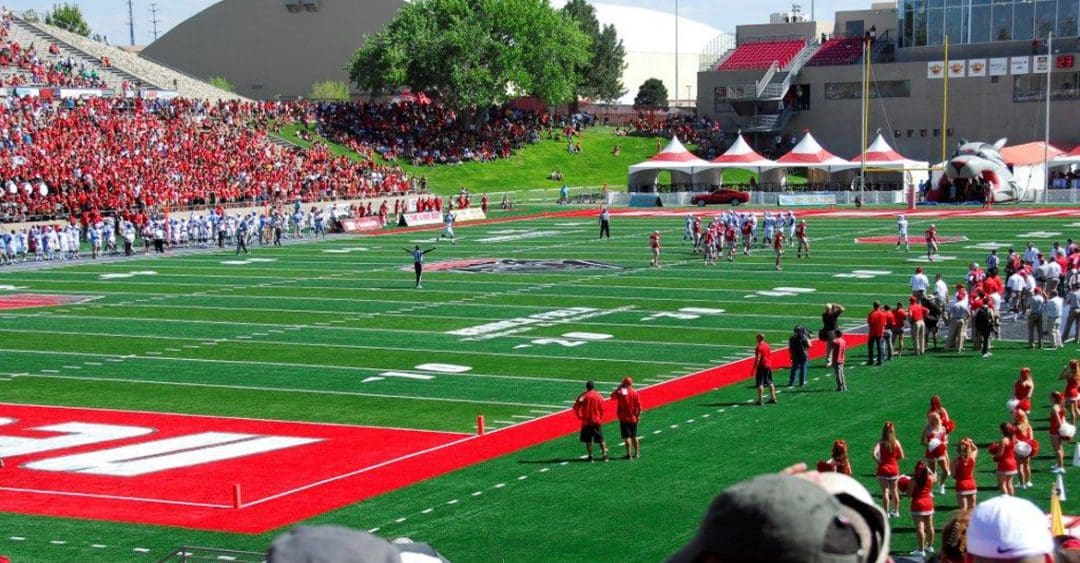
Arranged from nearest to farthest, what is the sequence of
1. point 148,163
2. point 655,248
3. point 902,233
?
point 655,248
point 902,233
point 148,163

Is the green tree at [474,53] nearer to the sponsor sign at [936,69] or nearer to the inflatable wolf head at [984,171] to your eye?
the sponsor sign at [936,69]

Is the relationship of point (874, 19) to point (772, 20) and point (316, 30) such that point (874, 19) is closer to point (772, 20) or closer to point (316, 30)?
point (772, 20)

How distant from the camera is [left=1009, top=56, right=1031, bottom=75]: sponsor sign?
7281 cm

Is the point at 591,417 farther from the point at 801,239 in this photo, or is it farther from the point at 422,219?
the point at 422,219

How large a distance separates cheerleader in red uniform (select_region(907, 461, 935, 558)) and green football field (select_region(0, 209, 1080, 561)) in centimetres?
23

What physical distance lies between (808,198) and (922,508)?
2088 inches

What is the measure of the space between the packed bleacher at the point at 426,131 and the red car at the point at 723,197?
16.6 meters

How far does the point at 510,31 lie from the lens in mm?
79375

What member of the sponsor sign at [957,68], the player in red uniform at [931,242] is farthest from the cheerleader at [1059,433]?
the sponsor sign at [957,68]

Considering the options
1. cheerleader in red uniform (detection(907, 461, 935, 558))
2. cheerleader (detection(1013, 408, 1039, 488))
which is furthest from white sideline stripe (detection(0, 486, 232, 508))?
cheerleader (detection(1013, 408, 1039, 488))

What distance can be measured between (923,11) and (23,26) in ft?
152

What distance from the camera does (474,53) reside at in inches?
3068

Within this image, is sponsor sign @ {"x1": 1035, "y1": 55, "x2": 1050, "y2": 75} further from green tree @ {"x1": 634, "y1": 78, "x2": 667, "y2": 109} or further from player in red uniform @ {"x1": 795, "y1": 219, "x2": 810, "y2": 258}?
green tree @ {"x1": 634, "y1": 78, "x2": 667, "y2": 109}

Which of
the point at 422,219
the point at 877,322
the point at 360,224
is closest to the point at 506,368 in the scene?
the point at 877,322
